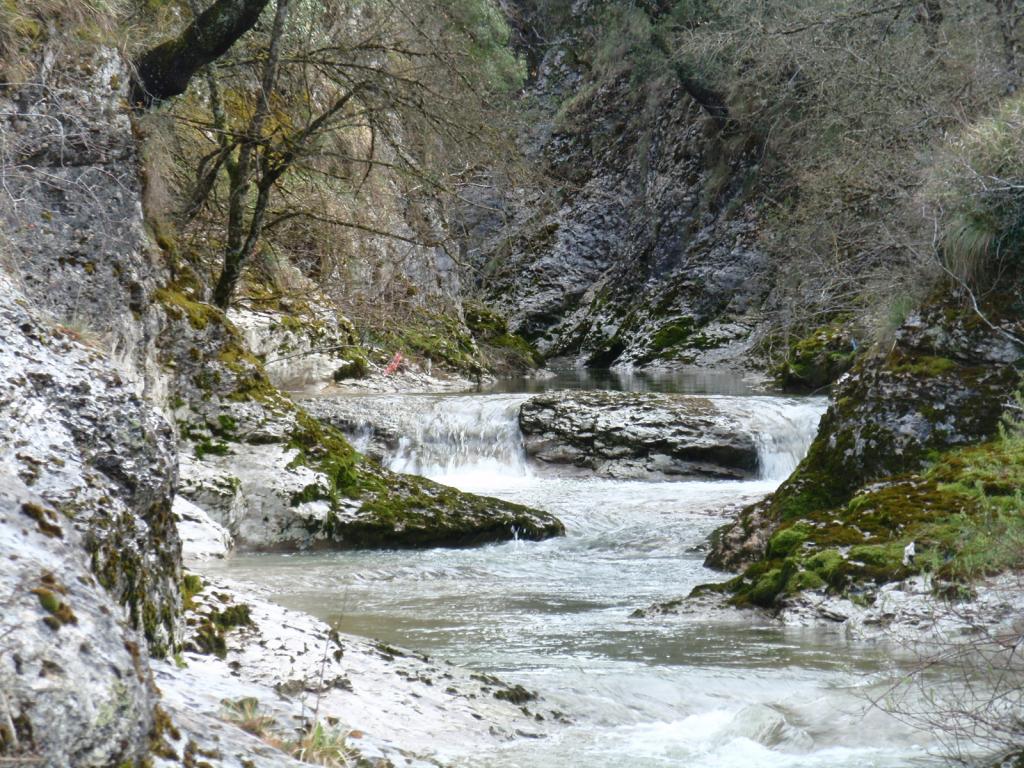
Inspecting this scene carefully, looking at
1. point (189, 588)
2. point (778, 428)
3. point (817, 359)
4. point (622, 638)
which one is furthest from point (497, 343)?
point (189, 588)

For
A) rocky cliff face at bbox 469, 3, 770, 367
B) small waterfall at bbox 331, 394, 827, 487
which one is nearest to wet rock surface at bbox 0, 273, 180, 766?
small waterfall at bbox 331, 394, 827, 487

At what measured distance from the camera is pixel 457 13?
389 inches

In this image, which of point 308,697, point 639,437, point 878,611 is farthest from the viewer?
point 639,437

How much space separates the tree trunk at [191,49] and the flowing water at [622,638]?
3737 millimetres

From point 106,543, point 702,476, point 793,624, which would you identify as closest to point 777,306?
point 702,476

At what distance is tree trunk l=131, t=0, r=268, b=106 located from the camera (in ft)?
26.4

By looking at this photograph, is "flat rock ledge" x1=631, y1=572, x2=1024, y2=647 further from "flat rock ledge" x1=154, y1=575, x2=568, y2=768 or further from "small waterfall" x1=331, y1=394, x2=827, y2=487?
"small waterfall" x1=331, y1=394, x2=827, y2=487

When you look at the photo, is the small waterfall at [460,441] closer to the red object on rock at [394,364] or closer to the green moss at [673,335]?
the red object on rock at [394,364]

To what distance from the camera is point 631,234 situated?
99.8 ft

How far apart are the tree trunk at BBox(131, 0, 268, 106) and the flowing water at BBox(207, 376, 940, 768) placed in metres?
3.74

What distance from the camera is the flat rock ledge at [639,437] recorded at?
41.0ft

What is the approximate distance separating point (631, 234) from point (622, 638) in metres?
25.6

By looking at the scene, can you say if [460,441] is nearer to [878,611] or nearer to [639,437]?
[639,437]

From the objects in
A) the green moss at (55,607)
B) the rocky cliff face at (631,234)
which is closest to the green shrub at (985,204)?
the green moss at (55,607)
